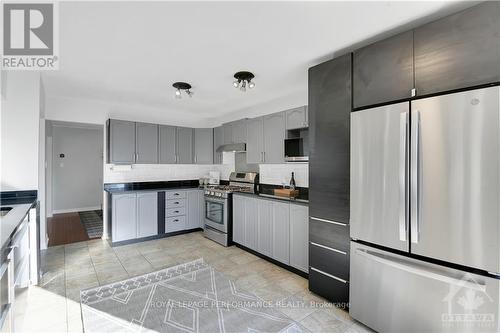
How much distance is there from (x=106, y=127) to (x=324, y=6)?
4.23 metres

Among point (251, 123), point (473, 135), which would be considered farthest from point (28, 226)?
point (473, 135)

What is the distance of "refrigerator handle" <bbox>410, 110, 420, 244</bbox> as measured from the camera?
1.75 meters

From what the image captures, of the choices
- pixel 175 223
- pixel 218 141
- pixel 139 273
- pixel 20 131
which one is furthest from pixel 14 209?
pixel 218 141

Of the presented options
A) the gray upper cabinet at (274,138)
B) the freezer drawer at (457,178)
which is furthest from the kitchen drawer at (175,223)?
the freezer drawer at (457,178)

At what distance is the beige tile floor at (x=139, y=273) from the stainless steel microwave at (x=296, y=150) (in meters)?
1.51

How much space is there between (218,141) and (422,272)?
4245 mm

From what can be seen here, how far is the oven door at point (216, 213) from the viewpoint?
168 inches

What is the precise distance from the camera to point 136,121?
4617 millimetres

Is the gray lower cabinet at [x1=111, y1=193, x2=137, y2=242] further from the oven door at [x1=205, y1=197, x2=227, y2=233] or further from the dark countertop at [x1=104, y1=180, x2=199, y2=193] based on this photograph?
the oven door at [x1=205, y1=197, x2=227, y2=233]

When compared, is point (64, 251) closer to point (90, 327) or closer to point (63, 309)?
point (63, 309)

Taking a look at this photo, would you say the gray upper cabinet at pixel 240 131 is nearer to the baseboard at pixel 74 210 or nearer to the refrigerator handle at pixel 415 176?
the refrigerator handle at pixel 415 176

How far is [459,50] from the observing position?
1.62 meters

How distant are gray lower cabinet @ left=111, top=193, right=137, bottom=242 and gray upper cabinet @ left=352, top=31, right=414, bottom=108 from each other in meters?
3.85

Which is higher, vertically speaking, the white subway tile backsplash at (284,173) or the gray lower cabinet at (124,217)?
the white subway tile backsplash at (284,173)
